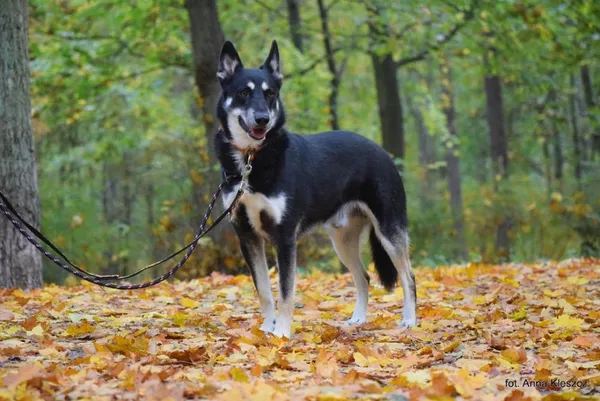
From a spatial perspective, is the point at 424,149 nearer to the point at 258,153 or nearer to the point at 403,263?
the point at 403,263

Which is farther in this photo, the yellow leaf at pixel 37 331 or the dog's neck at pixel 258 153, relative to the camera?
the dog's neck at pixel 258 153

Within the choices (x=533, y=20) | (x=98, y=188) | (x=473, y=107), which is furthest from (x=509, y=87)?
(x=98, y=188)

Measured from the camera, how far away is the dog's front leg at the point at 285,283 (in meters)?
5.52

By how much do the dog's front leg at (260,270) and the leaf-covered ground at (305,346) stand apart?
0.41ft

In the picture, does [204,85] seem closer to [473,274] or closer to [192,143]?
[192,143]

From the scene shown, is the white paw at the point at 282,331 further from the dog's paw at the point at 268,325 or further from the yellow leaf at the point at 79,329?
the yellow leaf at the point at 79,329

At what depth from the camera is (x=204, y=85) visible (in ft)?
36.0

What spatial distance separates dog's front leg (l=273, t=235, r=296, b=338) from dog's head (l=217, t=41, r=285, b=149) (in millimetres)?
772

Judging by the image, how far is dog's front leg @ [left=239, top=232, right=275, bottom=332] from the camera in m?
5.73

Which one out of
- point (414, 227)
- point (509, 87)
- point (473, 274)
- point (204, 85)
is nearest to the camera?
point (473, 274)

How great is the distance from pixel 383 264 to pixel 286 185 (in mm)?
1536

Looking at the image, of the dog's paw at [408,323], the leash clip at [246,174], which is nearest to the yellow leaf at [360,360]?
Answer: the leash clip at [246,174]

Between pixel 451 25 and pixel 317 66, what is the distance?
11.8 ft

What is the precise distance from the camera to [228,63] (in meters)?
5.74
